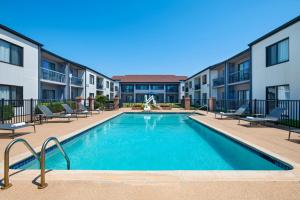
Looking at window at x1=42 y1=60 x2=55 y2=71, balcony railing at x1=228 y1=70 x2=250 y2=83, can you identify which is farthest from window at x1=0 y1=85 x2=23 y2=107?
balcony railing at x1=228 y1=70 x2=250 y2=83

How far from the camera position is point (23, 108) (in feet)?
36.7

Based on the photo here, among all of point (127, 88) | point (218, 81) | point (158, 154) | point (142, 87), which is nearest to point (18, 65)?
point (158, 154)

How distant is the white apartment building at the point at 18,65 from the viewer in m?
14.3

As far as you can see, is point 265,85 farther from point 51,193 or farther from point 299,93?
point 51,193

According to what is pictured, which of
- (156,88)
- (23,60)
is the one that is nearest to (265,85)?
(23,60)

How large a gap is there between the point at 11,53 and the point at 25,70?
1.87 meters

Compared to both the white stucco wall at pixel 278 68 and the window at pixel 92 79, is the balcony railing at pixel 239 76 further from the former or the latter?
the window at pixel 92 79

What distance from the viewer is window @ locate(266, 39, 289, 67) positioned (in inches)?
506

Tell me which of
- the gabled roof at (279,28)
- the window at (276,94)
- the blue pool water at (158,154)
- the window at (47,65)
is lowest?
the blue pool water at (158,154)

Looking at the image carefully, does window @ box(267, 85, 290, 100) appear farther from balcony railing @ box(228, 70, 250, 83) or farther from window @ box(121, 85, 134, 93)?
window @ box(121, 85, 134, 93)

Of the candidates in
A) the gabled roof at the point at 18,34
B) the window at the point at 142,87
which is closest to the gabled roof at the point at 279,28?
the gabled roof at the point at 18,34

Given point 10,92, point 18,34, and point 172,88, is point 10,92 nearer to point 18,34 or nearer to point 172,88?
point 18,34

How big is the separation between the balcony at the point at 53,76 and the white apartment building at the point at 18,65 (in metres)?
2.71

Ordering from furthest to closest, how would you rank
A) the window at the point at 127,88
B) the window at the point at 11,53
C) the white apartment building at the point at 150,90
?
the window at the point at 127,88, the white apartment building at the point at 150,90, the window at the point at 11,53
